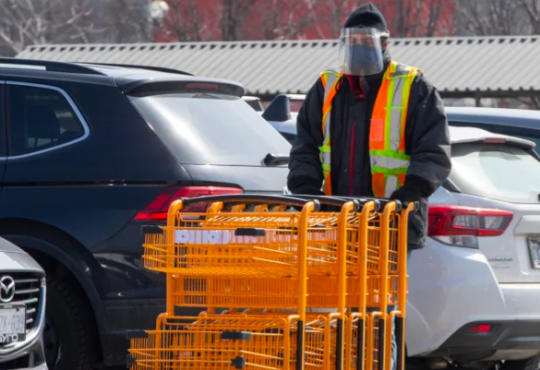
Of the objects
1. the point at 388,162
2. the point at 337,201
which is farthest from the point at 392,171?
the point at 337,201

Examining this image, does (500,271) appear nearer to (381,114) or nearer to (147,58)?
(381,114)

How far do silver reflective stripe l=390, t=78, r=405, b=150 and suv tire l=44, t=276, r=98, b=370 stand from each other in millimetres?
1902

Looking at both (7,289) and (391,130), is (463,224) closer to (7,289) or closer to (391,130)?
(391,130)

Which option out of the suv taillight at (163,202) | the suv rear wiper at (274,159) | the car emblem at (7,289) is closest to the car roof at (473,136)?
the suv rear wiper at (274,159)

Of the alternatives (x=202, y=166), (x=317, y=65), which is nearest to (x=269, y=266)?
(x=202, y=166)

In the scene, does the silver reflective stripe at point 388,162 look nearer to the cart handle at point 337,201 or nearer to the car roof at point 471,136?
the cart handle at point 337,201

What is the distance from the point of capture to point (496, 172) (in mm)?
6586

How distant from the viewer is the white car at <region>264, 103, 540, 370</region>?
6000 millimetres

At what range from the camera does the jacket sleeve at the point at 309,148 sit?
17.4ft

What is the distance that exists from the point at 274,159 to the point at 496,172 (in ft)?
4.26

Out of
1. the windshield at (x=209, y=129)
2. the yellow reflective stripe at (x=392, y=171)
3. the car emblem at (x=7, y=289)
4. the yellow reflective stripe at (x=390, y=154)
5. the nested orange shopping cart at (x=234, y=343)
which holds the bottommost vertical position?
the nested orange shopping cart at (x=234, y=343)

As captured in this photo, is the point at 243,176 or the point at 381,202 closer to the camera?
the point at 381,202

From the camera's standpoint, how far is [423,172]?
4969 millimetres

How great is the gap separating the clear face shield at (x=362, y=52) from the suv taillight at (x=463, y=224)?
47.8 inches
